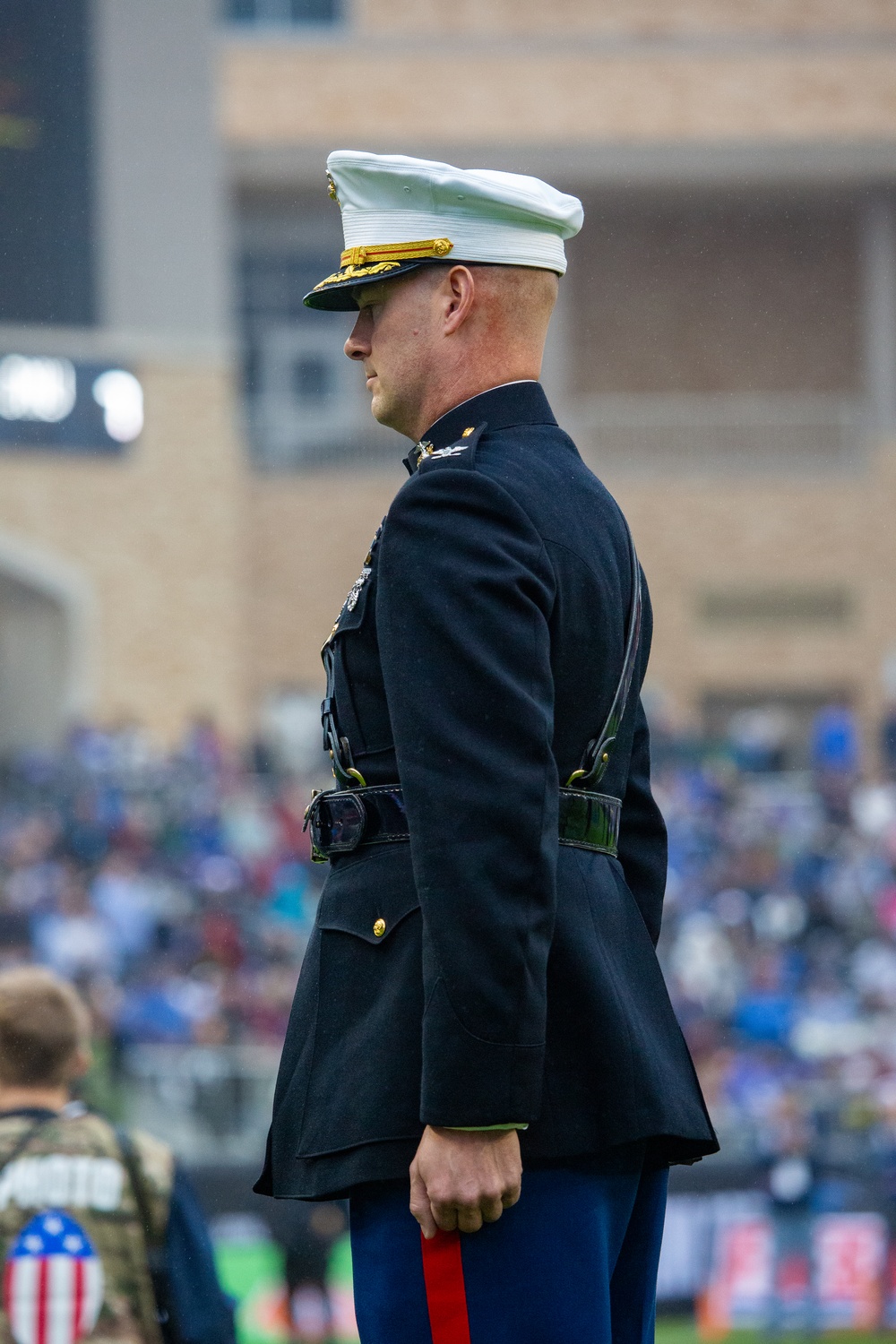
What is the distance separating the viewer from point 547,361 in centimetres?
2373

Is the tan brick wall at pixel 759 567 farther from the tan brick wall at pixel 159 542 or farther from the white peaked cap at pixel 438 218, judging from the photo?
the white peaked cap at pixel 438 218

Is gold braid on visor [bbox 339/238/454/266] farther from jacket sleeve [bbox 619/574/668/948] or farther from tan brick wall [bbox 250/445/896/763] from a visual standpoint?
tan brick wall [bbox 250/445/896/763]

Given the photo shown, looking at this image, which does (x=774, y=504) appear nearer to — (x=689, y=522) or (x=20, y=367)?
(x=689, y=522)

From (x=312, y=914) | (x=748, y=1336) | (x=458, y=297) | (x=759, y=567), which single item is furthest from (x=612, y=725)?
(x=759, y=567)

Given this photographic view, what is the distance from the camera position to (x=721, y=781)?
16328mm

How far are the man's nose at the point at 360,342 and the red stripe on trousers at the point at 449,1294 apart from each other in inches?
36.4

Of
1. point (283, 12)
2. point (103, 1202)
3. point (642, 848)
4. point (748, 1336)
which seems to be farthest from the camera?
point (283, 12)

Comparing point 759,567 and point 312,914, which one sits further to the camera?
point 759,567

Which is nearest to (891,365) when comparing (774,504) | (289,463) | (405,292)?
(774,504)

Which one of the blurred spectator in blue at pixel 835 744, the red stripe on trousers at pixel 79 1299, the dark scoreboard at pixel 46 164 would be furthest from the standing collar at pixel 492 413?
the dark scoreboard at pixel 46 164

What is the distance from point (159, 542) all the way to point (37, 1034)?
57.0ft

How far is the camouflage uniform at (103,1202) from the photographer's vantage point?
3363 mm

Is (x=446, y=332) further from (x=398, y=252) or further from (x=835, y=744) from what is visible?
(x=835, y=744)

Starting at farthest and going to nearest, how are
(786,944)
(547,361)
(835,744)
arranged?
(547,361), (835,744), (786,944)
